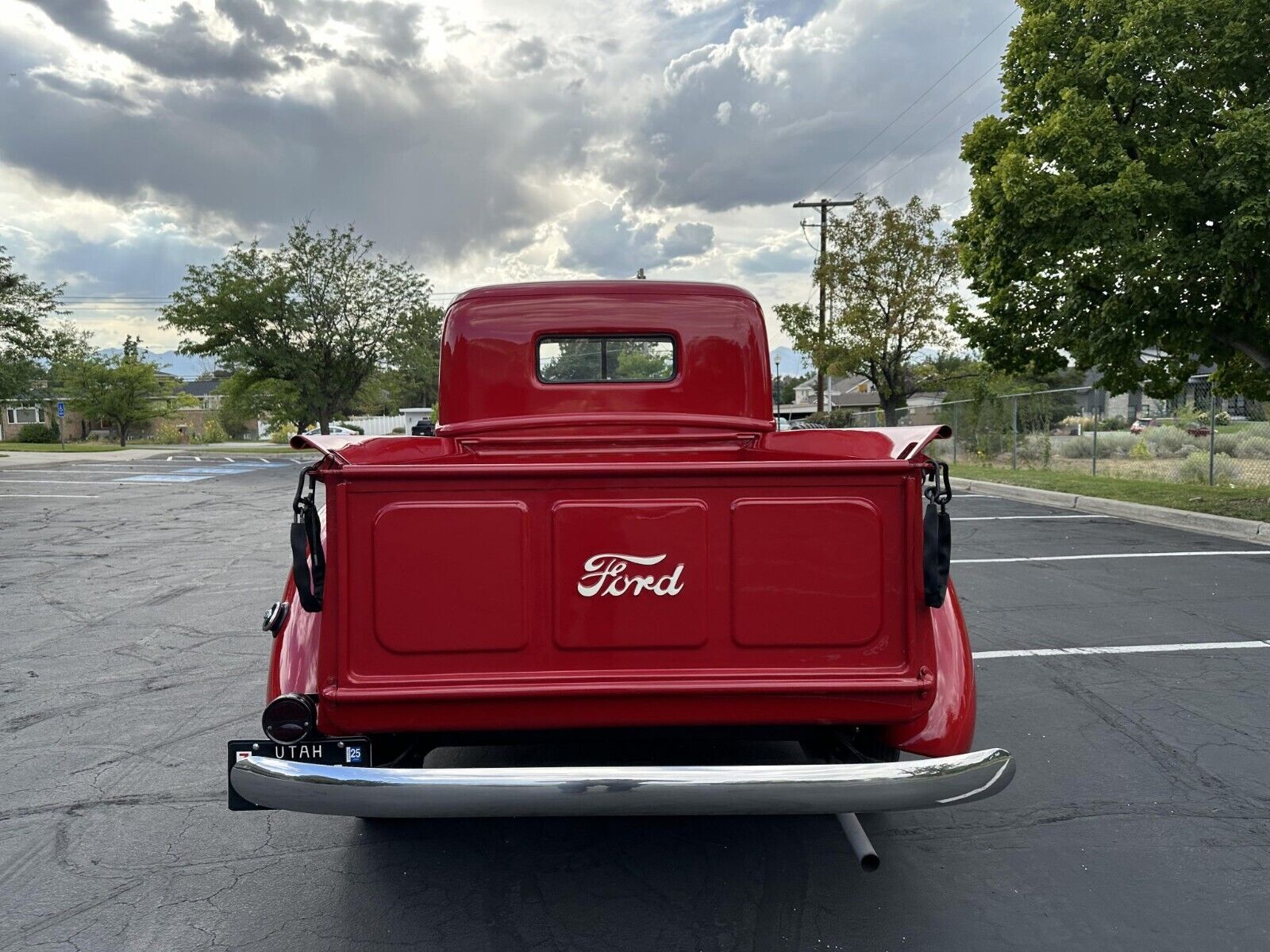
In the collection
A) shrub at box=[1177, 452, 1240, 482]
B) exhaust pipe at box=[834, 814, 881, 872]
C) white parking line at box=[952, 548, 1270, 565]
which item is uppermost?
shrub at box=[1177, 452, 1240, 482]

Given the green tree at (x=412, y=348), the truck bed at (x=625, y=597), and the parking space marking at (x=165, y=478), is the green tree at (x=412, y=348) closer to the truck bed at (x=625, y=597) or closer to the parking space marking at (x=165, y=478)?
the parking space marking at (x=165, y=478)

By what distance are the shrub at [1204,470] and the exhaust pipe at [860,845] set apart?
15079mm

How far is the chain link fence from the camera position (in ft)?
51.4

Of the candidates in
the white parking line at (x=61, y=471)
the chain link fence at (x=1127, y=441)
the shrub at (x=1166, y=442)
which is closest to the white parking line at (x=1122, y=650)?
the chain link fence at (x=1127, y=441)

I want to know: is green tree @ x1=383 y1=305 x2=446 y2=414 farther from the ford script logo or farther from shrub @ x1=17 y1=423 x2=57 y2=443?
the ford script logo

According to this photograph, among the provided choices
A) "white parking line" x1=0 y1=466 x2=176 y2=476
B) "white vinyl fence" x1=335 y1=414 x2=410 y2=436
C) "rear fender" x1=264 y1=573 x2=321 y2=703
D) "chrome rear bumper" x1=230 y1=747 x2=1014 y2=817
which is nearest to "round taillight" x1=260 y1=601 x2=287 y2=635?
"rear fender" x1=264 y1=573 x2=321 y2=703

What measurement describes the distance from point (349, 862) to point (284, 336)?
38.4 meters

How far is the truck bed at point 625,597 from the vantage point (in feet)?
7.69

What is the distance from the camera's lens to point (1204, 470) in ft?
51.0

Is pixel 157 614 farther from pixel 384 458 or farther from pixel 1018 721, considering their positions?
pixel 1018 721

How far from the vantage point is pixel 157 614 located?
263 inches

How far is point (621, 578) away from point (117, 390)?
2023 inches

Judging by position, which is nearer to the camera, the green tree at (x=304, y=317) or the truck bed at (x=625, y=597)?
the truck bed at (x=625, y=597)

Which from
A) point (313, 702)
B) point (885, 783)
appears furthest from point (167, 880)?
point (885, 783)
